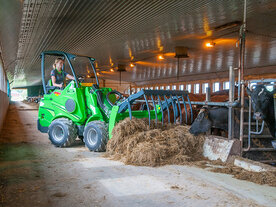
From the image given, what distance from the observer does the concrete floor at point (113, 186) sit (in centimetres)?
285

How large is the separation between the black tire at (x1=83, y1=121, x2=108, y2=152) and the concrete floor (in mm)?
584

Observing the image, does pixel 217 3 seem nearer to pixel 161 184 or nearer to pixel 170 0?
pixel 170 0

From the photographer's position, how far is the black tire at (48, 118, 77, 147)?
19.4ft

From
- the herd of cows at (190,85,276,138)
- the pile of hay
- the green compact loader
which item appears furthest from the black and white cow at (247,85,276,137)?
the green compact loader

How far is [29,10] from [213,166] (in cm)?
641

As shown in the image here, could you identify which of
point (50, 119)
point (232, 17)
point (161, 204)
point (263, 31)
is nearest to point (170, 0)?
point (232, 17)

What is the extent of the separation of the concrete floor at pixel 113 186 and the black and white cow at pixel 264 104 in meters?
1.84

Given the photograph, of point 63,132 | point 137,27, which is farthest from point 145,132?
point 137,27

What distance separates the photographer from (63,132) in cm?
596

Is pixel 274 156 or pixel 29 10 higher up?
pixel 29 10

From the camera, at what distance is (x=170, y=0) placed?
23.5 ft

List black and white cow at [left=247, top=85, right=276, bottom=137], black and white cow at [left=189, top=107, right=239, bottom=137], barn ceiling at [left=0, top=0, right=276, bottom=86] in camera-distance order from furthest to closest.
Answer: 1. barn ceiling at [left=0, top=0, right=276, bottom=86]
2. black and white cow at [left=189, top=107, right=239, bottom=137]
3. black and white cow at [left=247, top=85, right=276, bottom=137]

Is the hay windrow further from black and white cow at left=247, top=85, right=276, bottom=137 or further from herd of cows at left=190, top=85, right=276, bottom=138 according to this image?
black and white cow at left=247, top=85, right=276, bottom=137

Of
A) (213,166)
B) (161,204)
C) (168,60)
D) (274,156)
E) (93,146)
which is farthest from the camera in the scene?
(168,60)
